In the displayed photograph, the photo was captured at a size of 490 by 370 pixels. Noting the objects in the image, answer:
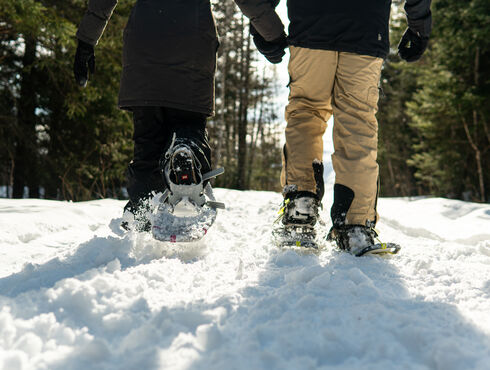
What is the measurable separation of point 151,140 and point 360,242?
132 centimetres

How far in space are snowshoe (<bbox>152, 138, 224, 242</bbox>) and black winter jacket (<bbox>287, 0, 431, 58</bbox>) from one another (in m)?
0.97

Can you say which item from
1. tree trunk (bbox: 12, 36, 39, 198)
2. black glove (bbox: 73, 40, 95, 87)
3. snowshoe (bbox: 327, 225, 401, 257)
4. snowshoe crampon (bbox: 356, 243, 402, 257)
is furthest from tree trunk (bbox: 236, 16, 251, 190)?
snowshoe crampon (bbox: 356, 243, 402, 257)

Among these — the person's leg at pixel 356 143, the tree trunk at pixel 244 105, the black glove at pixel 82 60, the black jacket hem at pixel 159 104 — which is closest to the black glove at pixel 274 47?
the person's leg at pixel 356 143

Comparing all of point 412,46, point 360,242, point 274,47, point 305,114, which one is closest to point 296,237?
point 360,242

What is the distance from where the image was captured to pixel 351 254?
1794 millimetres

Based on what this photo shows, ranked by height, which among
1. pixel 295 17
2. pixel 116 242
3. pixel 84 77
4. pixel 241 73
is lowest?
pixel 116 242

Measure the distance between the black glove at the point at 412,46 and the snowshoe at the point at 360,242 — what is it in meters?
1.11

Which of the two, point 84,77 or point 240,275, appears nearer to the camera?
point 240,275

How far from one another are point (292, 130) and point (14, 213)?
1986 mm

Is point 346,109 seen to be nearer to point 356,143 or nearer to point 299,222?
point 356,143

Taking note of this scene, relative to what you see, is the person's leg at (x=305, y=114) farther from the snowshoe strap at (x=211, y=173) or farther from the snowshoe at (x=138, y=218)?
the snowshoe at (x=138, y=218)

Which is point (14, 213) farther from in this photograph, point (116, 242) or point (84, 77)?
point (116, 242)

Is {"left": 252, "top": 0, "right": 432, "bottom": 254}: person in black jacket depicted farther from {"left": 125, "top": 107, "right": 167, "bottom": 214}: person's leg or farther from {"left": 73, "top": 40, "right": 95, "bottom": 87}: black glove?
{"left": 73, "top": 40, "right": 95, "bottom": 87}: black glove

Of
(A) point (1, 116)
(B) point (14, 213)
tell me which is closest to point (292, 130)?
(B) point (14, 213)
